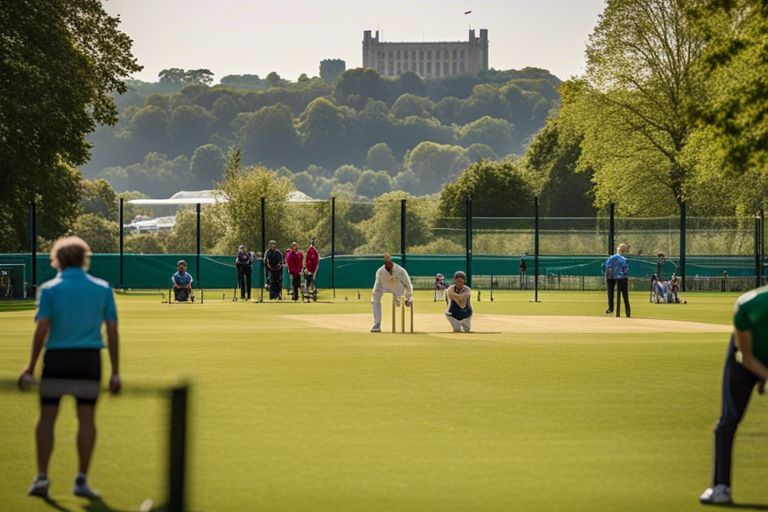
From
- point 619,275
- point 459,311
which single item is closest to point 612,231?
point 619,275

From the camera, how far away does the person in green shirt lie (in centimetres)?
929

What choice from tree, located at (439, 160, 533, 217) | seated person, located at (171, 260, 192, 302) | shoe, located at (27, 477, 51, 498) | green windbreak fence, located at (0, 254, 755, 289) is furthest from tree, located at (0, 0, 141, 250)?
tree, located at (439, 160, 533, 217)

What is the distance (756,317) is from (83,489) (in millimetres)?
4966

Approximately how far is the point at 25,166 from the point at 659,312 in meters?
23.5

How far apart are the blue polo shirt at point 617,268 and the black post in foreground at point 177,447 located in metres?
30.2

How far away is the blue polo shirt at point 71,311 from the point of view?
1012 cm

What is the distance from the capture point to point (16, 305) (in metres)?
44.8

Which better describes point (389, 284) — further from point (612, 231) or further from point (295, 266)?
point (612, 231)

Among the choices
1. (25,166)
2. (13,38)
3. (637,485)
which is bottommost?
(637,485)

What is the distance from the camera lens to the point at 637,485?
11.3 m

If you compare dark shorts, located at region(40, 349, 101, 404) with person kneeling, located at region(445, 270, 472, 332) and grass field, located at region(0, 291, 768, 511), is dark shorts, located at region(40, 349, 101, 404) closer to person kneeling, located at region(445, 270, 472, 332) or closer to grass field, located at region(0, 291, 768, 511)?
grass field, located at region(0, 291, 768, 511)

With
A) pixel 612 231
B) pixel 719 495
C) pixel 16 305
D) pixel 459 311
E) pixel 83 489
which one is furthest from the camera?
pixel 612 231

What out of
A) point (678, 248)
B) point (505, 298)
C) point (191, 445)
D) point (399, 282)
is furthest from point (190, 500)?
point (678, 248)

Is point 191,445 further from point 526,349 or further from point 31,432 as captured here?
point 526,349
